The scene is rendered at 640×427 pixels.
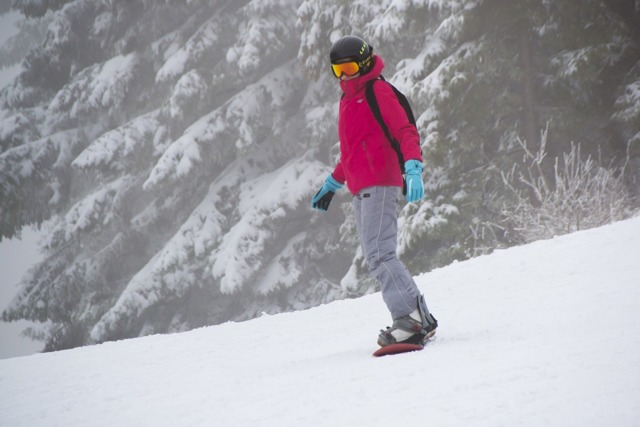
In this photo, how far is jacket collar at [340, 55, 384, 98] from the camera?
278 centimetres

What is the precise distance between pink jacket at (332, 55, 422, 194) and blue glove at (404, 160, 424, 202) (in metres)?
0.17

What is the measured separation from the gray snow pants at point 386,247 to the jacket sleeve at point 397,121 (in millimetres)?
251

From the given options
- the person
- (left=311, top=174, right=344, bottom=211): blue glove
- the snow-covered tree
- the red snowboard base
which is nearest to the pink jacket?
the person

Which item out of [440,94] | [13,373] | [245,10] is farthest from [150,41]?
[13,373]

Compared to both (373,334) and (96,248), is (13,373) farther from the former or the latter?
(96,248)

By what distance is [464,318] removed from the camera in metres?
2.98

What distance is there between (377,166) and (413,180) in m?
0.27

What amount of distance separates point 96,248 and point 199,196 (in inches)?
173

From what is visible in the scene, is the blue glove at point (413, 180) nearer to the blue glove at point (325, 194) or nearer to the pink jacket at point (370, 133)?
the pink jacket at point (370, 133)

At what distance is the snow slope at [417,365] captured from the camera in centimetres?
156

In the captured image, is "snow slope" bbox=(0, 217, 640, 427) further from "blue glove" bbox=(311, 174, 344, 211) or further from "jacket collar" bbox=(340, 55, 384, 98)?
"jacket collar" bbox=(340, 55, 384, 98)

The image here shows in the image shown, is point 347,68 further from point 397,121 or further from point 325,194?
point 325,194

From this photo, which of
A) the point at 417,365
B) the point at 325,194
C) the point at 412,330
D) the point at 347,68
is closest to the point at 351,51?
the point at 347,68

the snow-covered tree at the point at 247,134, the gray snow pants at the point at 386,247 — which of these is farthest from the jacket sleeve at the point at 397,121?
the snow-covered tree at the point at 247,134
